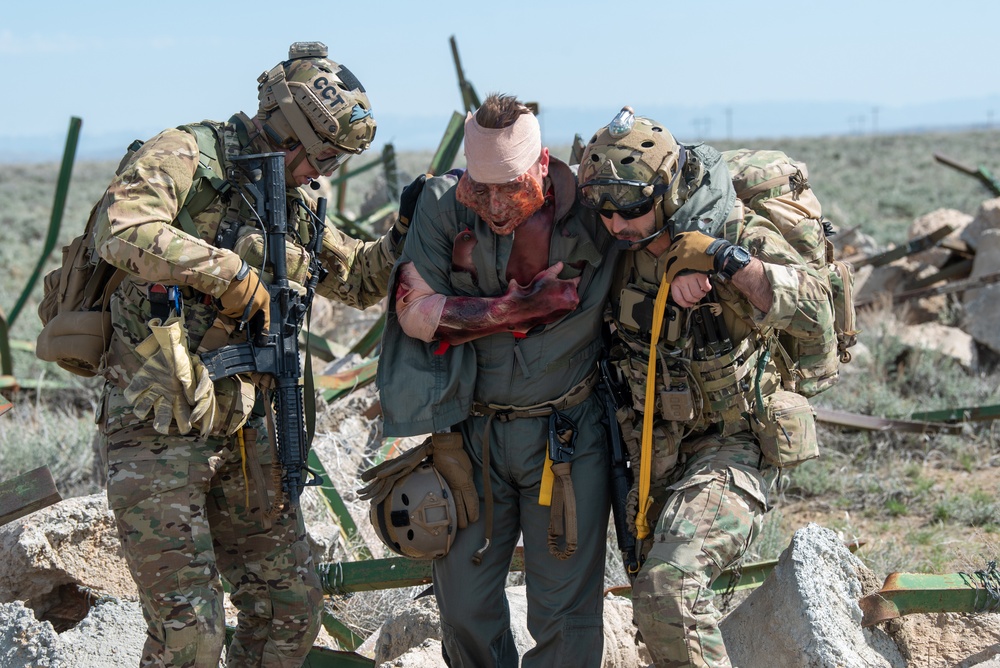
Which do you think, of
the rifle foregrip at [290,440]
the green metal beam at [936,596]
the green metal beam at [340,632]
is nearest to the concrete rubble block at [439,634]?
the green metal beam at [340,632]

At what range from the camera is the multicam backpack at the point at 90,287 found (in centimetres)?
369

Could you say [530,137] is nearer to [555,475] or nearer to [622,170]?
[622,170]

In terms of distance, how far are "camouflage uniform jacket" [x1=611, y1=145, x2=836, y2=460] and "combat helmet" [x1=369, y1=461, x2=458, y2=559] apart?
0.72 metres

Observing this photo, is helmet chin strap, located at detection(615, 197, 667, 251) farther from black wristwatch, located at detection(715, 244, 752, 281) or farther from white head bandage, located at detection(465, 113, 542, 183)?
white head bandage, located at detection(465, 113, 542, 183)

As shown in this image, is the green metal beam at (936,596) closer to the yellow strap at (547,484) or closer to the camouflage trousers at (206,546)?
the yellow strap at (547,484)

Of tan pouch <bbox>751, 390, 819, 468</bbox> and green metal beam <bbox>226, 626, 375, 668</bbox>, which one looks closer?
tan pouch <bbox>751, 390, 819, 468</bbox>

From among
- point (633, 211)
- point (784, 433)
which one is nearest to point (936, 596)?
point (784, 433)

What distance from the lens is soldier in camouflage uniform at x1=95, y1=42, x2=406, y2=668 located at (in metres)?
3.49

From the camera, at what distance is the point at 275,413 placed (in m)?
3.96

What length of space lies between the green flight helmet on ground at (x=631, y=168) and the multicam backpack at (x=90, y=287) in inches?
53.3

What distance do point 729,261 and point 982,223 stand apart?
8.01 m

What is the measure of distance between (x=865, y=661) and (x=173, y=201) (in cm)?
296

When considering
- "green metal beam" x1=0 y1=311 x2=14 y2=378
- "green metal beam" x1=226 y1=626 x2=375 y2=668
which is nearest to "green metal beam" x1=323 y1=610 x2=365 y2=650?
"green metal beam" x1=226 y1=626 x2=375 y2=668

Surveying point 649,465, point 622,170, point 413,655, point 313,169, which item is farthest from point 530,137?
point 413,655
